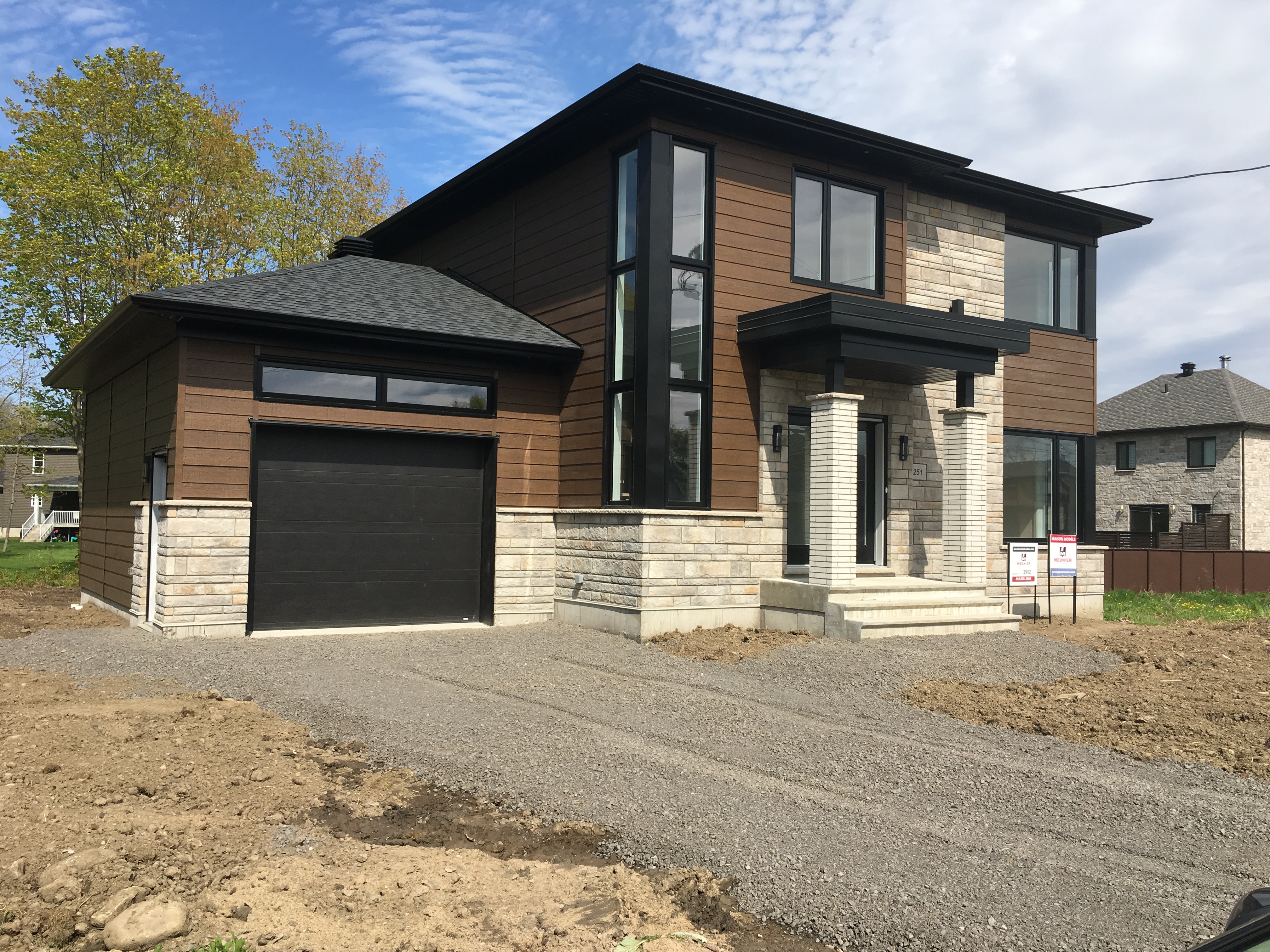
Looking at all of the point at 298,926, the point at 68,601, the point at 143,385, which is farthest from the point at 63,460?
the point at 298,926

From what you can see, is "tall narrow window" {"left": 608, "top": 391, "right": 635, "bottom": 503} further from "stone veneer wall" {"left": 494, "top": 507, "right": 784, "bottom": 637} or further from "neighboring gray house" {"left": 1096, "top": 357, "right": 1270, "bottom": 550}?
"neighboring gray house" {"left": 1096, "top": 357, "right": 1270, "bottom": 550}

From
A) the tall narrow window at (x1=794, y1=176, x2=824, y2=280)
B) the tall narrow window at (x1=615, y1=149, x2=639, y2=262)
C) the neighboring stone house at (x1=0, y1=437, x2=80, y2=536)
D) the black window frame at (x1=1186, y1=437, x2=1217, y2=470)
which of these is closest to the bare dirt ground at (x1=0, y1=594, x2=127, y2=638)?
the tall narrow window at (x1=615, y1=149, x2=639, y2=262)

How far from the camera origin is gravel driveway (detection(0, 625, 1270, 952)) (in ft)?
13.0

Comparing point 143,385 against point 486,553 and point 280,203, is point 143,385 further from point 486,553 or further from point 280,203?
point 280,203

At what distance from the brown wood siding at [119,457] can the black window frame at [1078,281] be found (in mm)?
13479

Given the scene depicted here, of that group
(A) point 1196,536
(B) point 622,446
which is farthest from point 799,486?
(A) point 1196,536

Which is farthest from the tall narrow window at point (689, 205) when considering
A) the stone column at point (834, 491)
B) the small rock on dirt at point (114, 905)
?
the small rock on dirt at point (114, 905)

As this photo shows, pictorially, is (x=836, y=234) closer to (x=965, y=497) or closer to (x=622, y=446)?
(x=965, y=497)

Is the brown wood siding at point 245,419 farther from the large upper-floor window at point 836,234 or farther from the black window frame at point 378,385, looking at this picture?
the large upper-floor window at point 836,234

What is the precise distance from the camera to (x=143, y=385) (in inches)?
503

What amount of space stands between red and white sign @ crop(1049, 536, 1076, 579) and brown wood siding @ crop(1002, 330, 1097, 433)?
235 cm

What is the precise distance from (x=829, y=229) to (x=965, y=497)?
13.8 feet

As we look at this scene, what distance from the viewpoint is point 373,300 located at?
12.7 m

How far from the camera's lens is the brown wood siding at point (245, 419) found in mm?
10828
